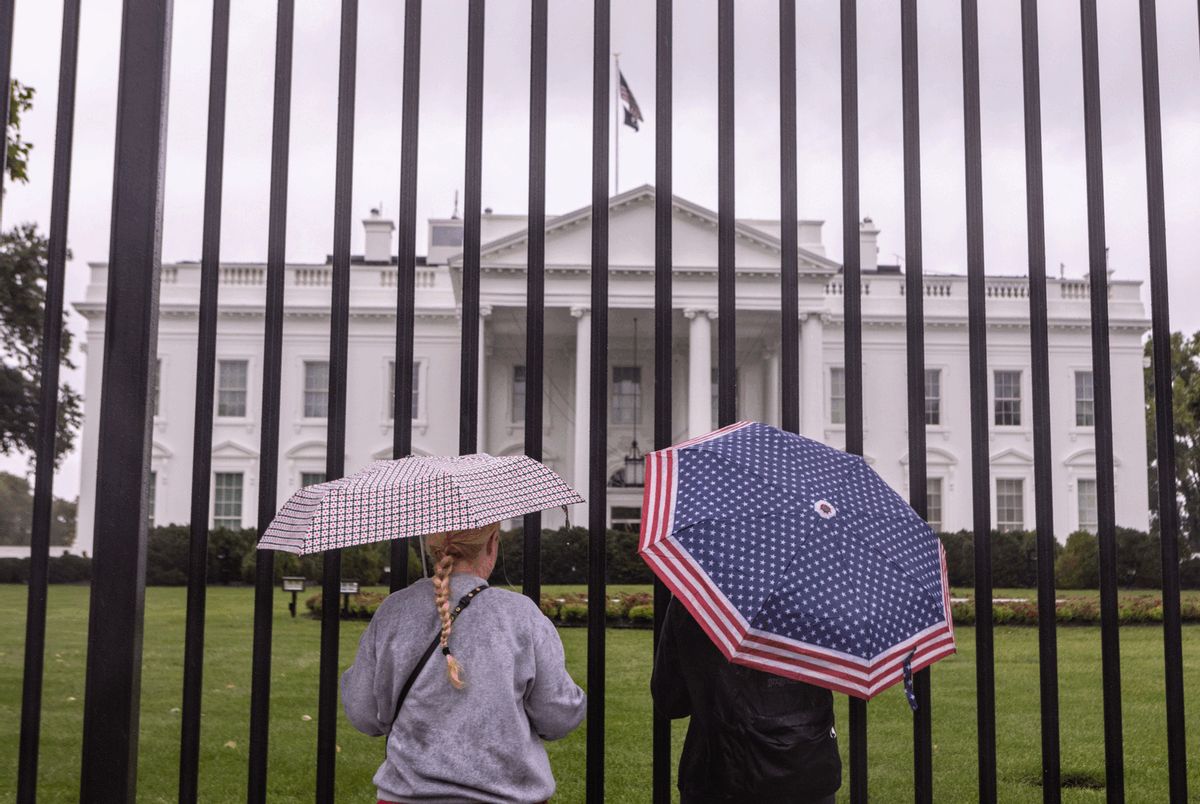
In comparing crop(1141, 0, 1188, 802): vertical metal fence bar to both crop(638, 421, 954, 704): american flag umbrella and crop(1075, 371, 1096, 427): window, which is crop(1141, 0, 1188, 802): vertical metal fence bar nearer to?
crop(638, 421, 954, 704): american flag umbrella

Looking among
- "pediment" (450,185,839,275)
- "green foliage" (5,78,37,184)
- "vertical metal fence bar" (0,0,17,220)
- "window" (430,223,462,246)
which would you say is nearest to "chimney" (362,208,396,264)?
"window" (430,223,462,246)

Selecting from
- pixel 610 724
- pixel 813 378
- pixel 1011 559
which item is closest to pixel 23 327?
pixel 610 724

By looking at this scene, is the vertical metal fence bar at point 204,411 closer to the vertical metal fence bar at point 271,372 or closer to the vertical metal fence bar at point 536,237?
the vertical metal fence bar at point 271,372

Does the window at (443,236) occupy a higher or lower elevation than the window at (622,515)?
higher

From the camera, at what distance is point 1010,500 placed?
2733 cm

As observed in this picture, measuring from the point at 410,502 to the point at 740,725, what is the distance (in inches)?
27.6

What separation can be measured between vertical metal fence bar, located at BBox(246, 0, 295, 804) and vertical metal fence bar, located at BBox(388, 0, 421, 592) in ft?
0.75

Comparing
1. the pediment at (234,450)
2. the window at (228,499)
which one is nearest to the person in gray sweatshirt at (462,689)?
the window at (228,499)

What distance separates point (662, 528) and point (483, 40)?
3.53ft

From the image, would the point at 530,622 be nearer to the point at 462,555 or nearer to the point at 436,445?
the point at 462,555

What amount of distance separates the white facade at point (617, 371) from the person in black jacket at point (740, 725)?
21767mm

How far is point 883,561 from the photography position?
5.91 ft

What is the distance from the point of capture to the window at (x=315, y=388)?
27028 millimetres

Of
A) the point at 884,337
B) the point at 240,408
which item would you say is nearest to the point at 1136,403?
the point at 884,337
